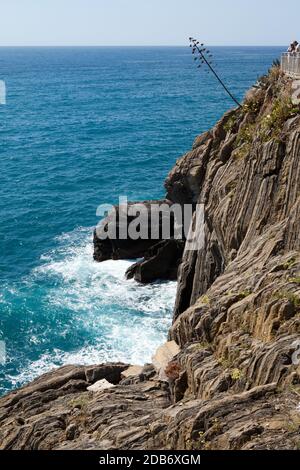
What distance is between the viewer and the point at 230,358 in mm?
20219

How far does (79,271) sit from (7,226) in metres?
13.6

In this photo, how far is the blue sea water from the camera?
41.0 m

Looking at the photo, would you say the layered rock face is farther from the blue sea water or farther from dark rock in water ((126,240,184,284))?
dark rock in water ((126,240,184,284))

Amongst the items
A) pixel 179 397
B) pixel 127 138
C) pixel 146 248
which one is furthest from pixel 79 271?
pixel 127 138

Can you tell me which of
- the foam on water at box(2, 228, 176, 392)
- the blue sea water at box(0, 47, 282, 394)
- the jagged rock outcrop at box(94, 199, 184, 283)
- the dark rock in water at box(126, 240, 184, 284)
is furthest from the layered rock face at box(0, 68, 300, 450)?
the jagged rock outcrop at box(94, 199, 184, 283)

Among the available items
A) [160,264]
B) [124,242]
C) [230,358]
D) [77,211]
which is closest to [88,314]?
[160,264]

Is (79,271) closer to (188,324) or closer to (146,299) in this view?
(146,299)

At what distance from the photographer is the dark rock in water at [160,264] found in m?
49.5

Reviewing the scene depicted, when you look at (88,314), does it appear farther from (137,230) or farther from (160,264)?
(137,230)

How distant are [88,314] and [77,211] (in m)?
24.0

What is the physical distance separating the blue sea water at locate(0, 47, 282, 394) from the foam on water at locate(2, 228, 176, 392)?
3.4 inches

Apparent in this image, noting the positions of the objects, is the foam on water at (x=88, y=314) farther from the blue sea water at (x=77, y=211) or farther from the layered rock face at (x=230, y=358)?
the layered rock face at (x=230, y=358)

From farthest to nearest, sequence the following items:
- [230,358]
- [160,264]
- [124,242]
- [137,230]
Result: [124,242] → [137,230] → [160,264] → [230,358]

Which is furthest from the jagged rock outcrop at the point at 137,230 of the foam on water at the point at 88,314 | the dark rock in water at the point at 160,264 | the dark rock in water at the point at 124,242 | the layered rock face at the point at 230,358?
the layered rock face at the point at 230,358
